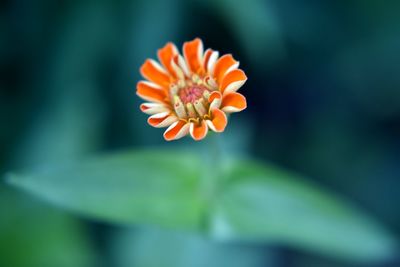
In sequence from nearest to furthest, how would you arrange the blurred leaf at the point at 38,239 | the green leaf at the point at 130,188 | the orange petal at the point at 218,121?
the orange petal at the point at 218,121, the green leaf at the point at 130,188, the blurred leaf at the point at 38,239

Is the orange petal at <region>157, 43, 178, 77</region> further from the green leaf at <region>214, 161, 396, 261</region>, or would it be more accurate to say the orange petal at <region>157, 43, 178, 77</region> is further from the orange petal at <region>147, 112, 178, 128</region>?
the green leaf at <region>214, 161, 396, 261</region>

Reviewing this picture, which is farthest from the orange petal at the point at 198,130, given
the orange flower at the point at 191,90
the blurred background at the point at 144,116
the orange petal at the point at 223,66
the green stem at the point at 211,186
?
the blurred background at the point at 144,116

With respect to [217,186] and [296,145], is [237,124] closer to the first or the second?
[296,145]

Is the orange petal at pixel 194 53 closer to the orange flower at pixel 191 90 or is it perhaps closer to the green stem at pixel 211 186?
the orange flower at pixel 191 90

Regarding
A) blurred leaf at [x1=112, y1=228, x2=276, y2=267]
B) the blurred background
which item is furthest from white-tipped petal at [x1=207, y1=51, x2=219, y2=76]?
blurred leaf at [x1=112, y1=228, x2=276, y2=267]

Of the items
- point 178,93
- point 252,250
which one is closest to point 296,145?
point 252,250
